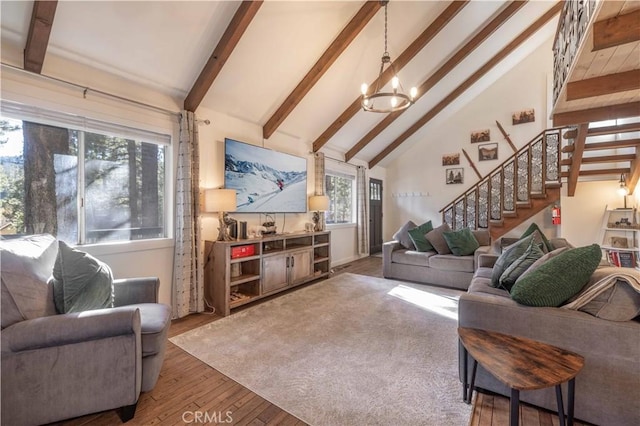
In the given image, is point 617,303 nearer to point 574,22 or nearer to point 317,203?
point 574,22

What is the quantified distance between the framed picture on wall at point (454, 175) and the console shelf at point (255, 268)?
4.06 metres

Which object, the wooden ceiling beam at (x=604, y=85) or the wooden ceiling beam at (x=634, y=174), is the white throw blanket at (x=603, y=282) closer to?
the wooden ceiling beam at (x=604, y=85)

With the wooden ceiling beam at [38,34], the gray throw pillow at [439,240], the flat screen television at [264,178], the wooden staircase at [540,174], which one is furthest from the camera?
the gray throw pillow at [439,240]

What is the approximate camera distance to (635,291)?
1383 mm

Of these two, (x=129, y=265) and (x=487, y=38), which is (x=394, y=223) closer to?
(x=487, y=38)

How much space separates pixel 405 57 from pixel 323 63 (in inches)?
53.4

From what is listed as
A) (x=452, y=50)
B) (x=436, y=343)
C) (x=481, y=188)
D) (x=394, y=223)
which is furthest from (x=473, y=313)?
(x=394, y=223)

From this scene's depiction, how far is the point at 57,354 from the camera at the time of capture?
1430 millimetres

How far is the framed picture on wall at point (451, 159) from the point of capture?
660 cm

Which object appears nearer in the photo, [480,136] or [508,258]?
[508,258]

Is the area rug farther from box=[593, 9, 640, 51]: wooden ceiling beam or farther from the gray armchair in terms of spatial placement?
box=[593, 9, 640, 51]: wooden ceiling beam

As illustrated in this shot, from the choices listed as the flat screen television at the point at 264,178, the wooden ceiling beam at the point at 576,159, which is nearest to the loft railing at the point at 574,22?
the wooden ceiling beam at the point at 576,159

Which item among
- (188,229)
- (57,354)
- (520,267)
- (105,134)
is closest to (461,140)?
(520,267)

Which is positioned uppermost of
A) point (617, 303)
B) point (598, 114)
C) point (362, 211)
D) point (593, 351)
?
point (598, 114)
